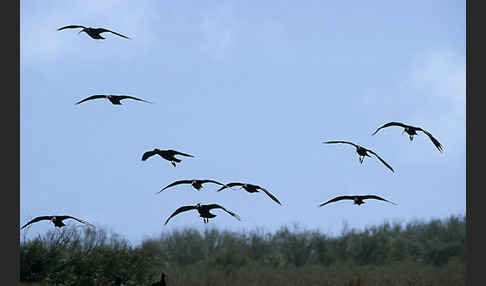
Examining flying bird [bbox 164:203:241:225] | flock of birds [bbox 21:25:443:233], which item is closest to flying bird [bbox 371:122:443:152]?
flock of birds [bbox 21:25:443:233]

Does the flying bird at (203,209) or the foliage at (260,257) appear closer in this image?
the flying bird at (203,209)

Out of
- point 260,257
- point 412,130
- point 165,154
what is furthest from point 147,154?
point 260,257

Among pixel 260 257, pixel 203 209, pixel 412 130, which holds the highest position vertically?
pixel 412 130

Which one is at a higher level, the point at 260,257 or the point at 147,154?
the point at 147,154

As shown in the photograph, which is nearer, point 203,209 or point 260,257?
point 203,209

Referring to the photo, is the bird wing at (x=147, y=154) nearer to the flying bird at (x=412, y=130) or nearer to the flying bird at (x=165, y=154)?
the flying bird at (x=165, y=154)

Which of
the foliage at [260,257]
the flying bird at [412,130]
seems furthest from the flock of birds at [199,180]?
the foliage at [260,257]

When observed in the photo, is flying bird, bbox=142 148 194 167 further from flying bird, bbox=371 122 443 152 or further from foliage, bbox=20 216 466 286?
foliage, bbox=20 216 466 286

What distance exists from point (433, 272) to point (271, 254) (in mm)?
5996

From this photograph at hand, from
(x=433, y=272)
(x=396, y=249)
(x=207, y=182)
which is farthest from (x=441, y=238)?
(x=207, y=182)

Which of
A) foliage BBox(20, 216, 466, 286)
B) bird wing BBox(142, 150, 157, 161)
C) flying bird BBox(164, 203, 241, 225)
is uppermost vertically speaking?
bird wing BBox(142, 150, 157, 161)

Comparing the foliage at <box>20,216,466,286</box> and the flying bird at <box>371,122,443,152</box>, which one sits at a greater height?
the flying bird at <box>371,122,443,152</box>

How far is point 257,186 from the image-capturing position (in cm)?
728

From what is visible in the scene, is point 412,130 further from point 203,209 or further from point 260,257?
point 260,257
